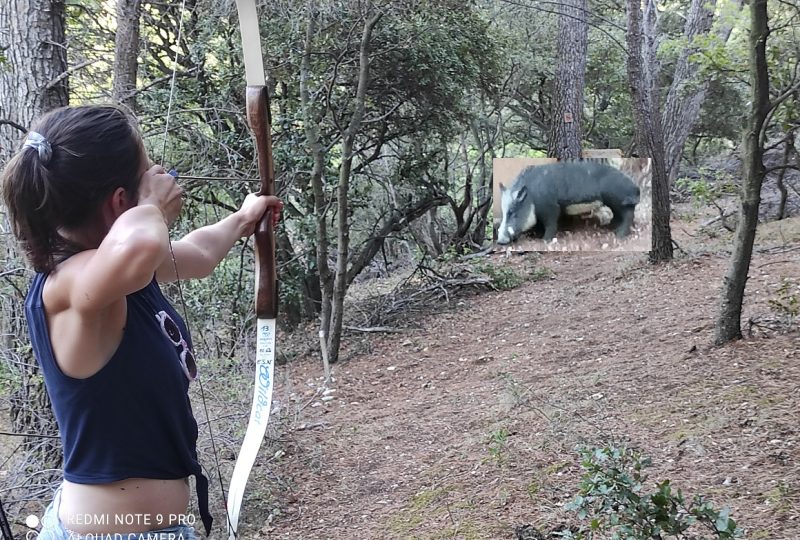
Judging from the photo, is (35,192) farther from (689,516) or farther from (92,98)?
(92,98)

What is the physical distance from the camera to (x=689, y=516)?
1949 mm

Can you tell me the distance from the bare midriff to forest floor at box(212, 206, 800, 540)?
5.83 feet

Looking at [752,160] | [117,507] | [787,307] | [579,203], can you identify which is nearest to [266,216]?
[117,507]

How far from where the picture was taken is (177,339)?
141cm

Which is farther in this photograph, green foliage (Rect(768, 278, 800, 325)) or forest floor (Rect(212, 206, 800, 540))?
green foliage (Rect(768, 278, 800, 325))

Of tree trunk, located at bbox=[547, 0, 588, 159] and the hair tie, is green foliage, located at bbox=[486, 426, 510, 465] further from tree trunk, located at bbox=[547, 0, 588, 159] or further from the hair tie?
tree trunk, located at bbox=[547, 0, 588, 159]

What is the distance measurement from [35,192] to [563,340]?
4810 millimetres

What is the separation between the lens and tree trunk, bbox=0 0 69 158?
11.1 feet

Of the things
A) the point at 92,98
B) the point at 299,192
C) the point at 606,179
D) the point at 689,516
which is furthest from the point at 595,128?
the point at 689,516

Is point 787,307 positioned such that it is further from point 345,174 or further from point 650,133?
point 345,174

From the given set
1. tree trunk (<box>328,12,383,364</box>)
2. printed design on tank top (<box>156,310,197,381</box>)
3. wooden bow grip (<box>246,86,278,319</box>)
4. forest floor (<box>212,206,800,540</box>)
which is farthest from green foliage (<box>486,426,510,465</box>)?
tree trunk (<box>328,12,383,364</box>)

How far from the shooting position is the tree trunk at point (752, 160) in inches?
147

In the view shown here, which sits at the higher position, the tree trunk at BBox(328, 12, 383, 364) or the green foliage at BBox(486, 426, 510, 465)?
the tree trunk at BBox(328, 12, 383, 364)

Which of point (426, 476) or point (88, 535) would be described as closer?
point (88, 535)
